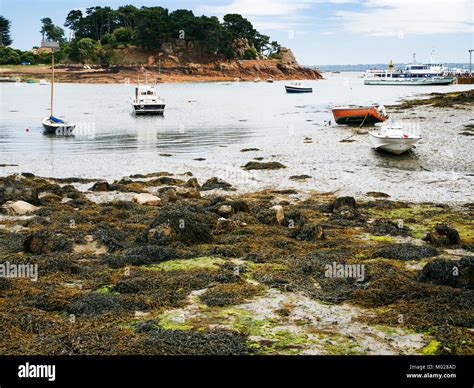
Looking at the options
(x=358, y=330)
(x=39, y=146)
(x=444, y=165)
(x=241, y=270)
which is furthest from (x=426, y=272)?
(x=39, y=146)

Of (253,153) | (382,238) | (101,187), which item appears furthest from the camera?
(253,153)

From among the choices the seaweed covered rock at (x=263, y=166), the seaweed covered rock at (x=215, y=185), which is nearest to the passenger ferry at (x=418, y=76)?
the seaweed covered rock at (x=263, y=166)

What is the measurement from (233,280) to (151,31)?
294 ft

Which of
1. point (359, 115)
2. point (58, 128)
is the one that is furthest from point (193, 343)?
point (359, 115)

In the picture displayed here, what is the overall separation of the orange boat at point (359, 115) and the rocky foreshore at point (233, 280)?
2868 cm

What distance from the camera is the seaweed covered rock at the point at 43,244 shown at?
41.5ft

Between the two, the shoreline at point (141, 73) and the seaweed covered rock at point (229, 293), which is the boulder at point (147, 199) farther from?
the shoreline at point (141, 73)

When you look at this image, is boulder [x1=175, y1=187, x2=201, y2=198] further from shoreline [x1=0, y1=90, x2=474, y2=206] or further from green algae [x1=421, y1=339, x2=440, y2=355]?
green algae [x1=421, y1=339, x2=440, y2=355]

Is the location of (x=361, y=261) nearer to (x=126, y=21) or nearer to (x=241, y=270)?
(x=241, y=270)

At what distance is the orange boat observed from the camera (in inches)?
1804

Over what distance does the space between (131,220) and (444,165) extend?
18.0 metres

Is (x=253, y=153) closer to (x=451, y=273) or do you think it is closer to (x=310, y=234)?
(x=310, y=234)

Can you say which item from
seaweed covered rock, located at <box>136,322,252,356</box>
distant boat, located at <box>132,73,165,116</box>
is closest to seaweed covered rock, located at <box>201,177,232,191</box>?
seaweed covered rock, located at <box>136,322,252,356</box>

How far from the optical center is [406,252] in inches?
493
